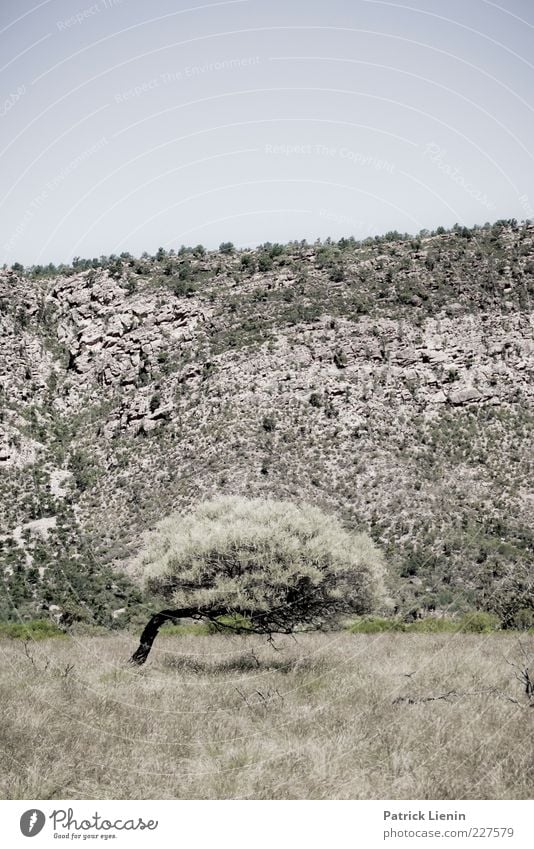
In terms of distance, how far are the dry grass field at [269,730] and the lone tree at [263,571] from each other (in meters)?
1.57

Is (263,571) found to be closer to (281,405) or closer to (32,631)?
(32,631)

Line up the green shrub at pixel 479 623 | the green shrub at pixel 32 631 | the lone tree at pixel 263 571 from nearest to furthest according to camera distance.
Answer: the lone tree at pixel 263 571 → the green shrub at pixel 32 631 → the green shrub at pixel 479 623

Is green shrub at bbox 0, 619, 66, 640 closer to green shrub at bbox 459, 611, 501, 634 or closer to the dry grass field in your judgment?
the dry grass field

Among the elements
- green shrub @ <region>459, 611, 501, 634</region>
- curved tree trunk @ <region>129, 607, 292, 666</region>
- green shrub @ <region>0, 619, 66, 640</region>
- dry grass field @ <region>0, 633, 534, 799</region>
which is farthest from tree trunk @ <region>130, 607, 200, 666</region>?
green shrub @ <region>459, 611, 501, 634</region>

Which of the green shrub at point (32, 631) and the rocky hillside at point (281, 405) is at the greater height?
the rocky hillside at point (281, 405)

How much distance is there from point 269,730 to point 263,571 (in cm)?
602

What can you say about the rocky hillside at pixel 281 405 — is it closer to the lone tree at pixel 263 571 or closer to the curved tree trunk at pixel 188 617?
the lone tree at pixel 263 571

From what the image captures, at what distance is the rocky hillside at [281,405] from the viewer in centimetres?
3503

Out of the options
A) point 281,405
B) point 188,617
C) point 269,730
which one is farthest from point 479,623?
point 281,405

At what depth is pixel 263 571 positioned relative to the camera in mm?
12945
